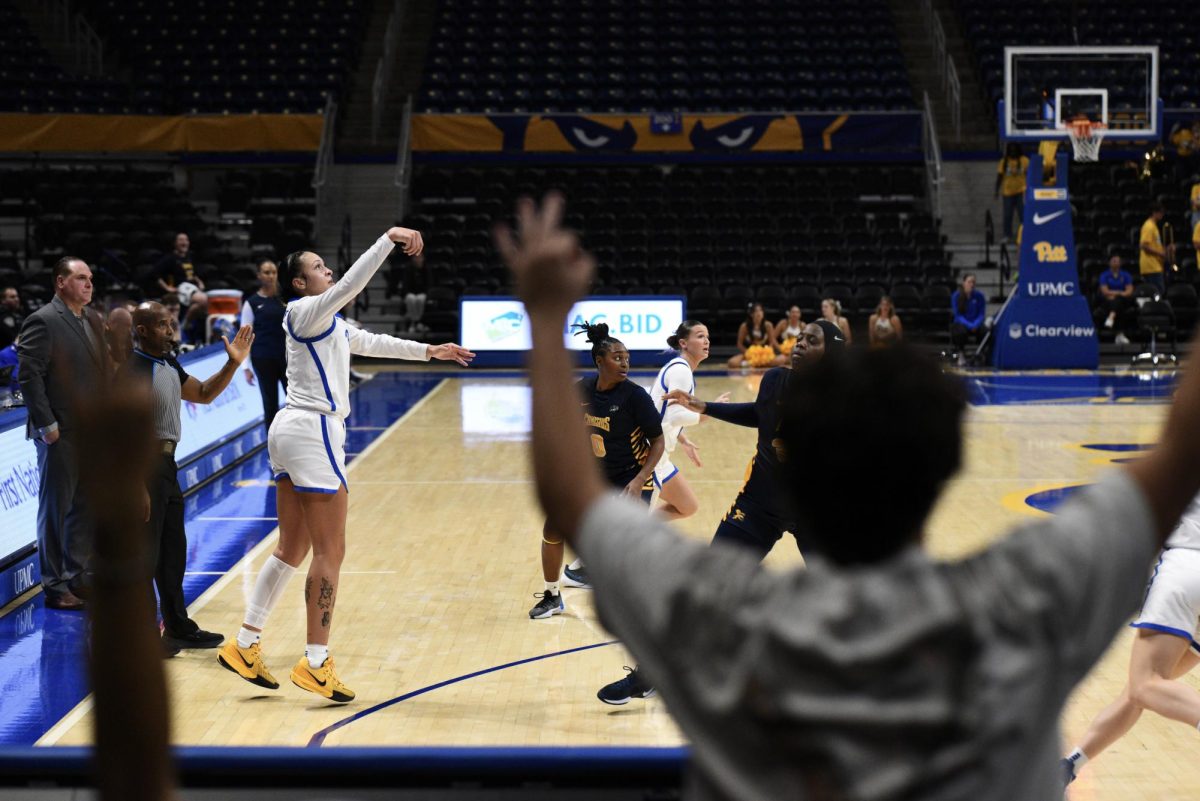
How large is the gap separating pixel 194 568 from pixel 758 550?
4.48 metres

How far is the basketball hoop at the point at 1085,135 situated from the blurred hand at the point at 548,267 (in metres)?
20.3

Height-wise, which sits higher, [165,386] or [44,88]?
[44,88]

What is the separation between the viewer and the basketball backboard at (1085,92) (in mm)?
20500

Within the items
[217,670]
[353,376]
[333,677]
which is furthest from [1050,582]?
[353,376]

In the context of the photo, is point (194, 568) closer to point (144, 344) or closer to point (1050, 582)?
point (144, 344)

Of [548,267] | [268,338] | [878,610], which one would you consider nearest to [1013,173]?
[268,338]

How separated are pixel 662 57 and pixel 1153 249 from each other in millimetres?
11760

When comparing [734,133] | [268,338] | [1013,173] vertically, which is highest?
[734,133]

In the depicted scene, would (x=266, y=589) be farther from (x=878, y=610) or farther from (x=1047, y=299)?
(x=1047, y=299)

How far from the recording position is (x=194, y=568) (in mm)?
8781

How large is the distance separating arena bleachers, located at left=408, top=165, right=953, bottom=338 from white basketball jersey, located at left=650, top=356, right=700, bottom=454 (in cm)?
1345

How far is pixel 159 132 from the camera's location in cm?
2477

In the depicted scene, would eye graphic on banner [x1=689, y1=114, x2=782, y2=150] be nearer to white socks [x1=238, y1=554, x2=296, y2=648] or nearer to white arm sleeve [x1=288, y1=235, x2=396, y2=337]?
white arm sleeve [x1=288, y1=235, x2=396, y2=337]

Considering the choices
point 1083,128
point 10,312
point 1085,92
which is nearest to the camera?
point 10,312
